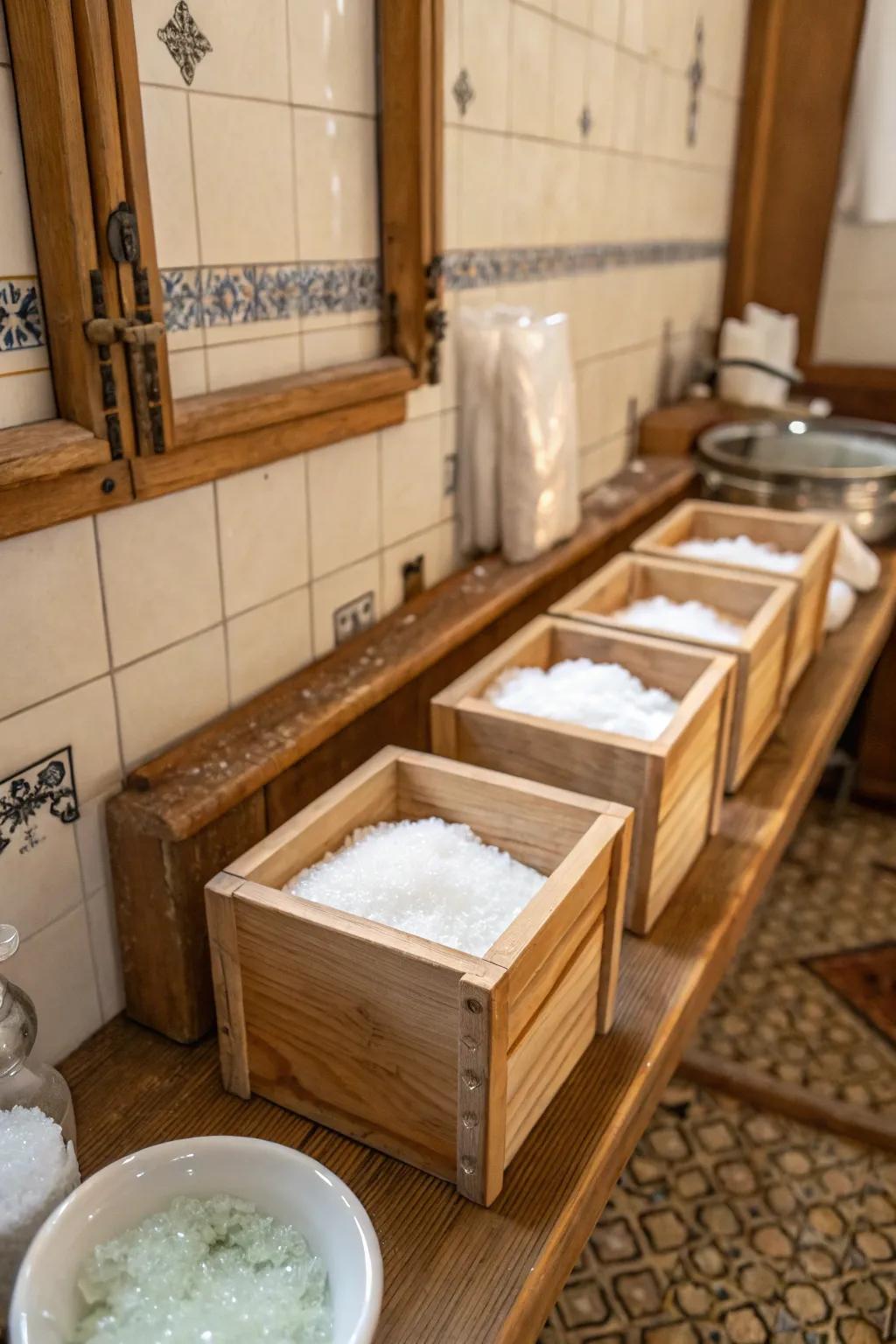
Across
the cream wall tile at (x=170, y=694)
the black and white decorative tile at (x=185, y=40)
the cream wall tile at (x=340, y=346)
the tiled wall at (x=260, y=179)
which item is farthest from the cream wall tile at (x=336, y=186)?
the cream wall tile at (x=170, y=694)

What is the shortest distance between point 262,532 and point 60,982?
63 centimetres

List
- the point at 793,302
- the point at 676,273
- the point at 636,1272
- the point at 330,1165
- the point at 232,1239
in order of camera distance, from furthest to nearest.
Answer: the point at 793,302 < the point at 676,273 < the point at 636,1272 < the point at 330,1165 < the point at 232,1239

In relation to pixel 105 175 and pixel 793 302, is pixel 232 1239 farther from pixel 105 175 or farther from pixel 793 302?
pixel 793 302

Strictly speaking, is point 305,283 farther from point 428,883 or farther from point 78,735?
point 428,883

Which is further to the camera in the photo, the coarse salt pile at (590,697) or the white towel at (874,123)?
the white towel at (874,123)

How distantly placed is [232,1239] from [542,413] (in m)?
1.46

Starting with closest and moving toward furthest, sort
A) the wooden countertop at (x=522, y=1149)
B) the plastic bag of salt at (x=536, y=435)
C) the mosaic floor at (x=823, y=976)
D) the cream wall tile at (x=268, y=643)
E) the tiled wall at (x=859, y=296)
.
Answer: the wooden countertop at (x=522, y=1149)
the cream wall tile at (x=268, y=643)
the plastic bag of salt at (x=536, y=435)
the mosaic floor at (x=823, y=976)
the tiled wall at (x=859, y=296)

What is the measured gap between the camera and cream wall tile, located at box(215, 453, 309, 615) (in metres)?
1.39

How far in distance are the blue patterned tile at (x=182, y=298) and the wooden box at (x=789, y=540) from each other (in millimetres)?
1059

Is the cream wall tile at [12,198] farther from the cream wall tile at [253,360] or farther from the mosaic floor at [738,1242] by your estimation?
the mosaic floor at [738,1242]

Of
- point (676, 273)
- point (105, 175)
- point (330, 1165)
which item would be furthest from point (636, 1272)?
point (676, 273)

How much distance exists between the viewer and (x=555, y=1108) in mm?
1163

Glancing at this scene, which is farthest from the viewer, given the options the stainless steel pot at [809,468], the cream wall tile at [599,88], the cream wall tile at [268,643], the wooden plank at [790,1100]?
the stainless steel pot at [809,468]

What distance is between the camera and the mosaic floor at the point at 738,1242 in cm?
181
